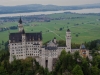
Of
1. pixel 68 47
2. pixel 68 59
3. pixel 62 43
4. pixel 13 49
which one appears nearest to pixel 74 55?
pixel 68 59

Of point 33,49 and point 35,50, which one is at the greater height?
point 33,49

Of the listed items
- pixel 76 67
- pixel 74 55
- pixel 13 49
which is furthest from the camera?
pixel 13 49

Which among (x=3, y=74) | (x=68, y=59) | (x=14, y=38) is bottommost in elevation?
(x=3, y=74)

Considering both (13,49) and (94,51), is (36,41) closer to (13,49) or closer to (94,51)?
(13,49)

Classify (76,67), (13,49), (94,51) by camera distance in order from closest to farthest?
(76,67), (13,49), (94,51)

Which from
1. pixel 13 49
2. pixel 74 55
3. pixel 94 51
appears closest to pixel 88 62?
pixel 74 55

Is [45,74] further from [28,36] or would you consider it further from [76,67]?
[28,36]

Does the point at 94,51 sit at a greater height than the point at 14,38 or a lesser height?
lesser

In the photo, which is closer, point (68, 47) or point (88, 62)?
point (88, 62)
